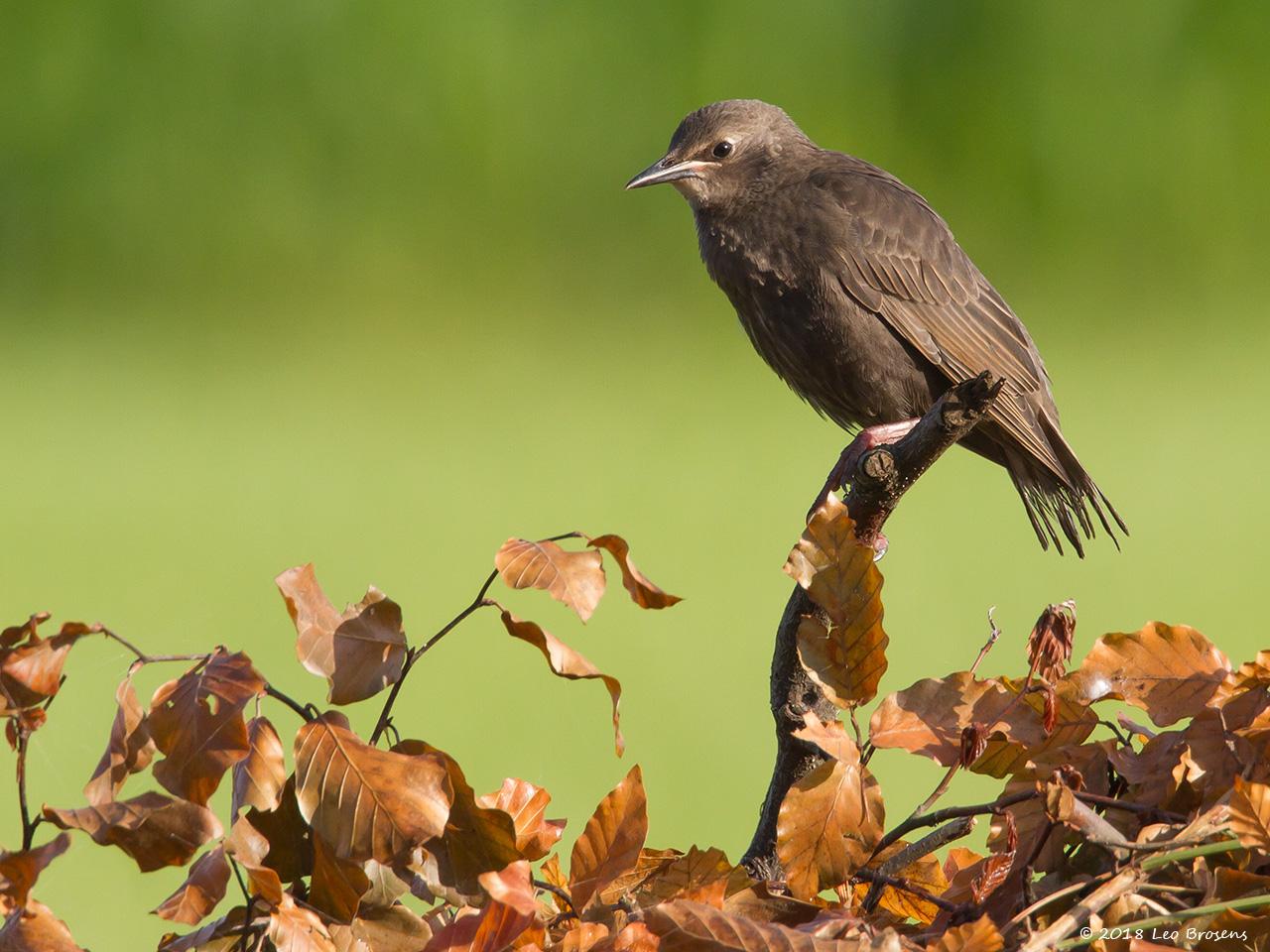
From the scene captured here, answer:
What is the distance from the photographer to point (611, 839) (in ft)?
3.07

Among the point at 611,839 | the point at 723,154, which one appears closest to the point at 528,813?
the point at 611,839

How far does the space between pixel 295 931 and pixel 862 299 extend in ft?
6.18

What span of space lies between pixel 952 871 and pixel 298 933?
0.47 metres

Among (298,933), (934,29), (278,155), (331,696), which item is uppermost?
(934,29)

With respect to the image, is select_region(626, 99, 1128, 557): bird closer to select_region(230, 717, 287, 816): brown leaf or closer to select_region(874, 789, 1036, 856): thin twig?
select_region(874, 789, 1036, 856): thin twig

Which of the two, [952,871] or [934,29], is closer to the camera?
[952,871]

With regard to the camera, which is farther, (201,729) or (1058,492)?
(1058,492)

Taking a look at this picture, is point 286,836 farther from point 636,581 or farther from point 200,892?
point 636,581

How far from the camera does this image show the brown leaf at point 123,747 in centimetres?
86

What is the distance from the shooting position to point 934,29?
16.5 ft

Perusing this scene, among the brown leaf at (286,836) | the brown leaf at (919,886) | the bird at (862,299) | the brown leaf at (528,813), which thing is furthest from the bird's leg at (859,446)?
the brown leaf at (286,836)

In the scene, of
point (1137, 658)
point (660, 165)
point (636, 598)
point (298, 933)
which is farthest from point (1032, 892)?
point (660, 165)

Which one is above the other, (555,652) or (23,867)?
(555,652)

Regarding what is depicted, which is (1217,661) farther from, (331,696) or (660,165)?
(660,165)
